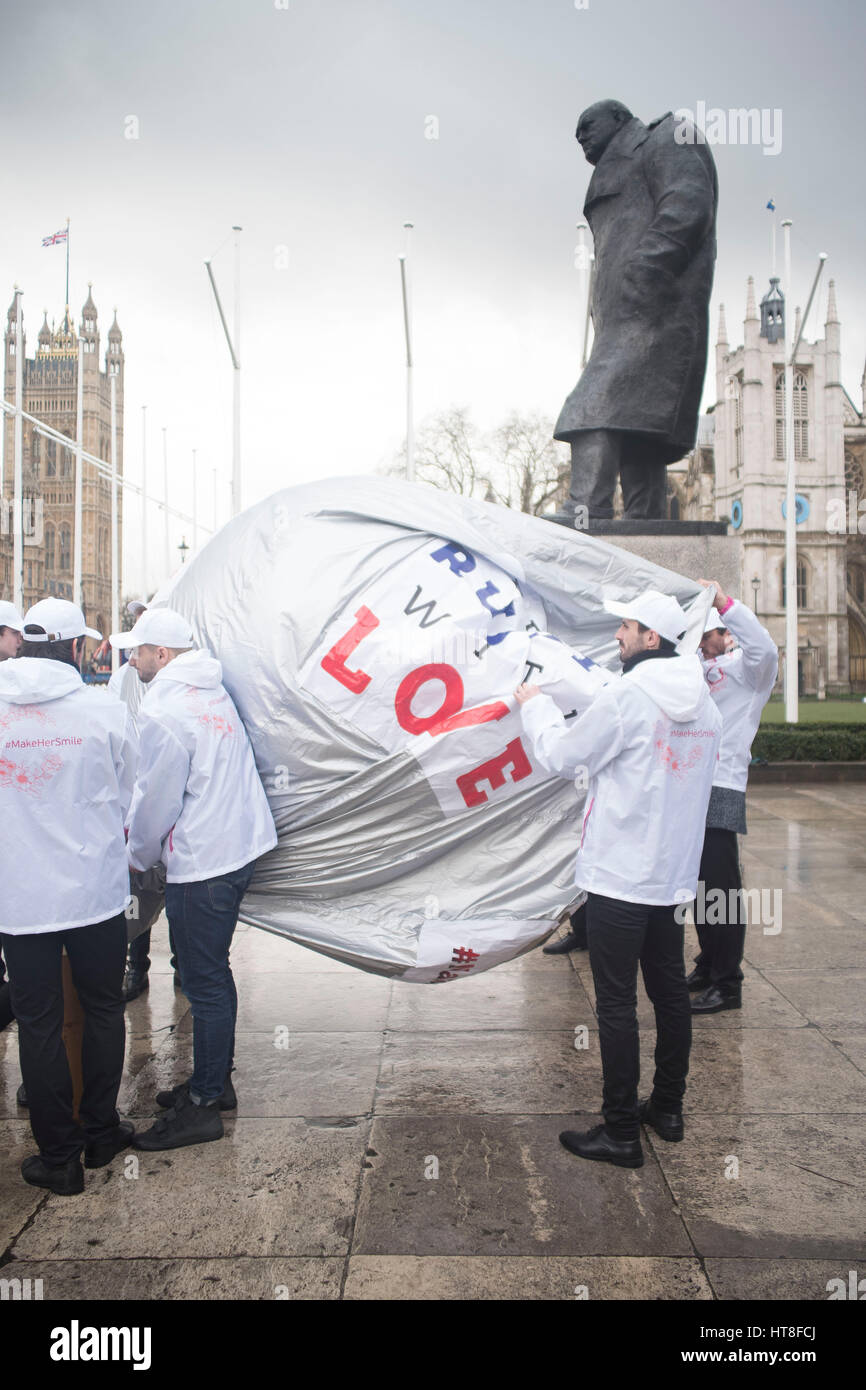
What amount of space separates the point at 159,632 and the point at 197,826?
700 millimetres

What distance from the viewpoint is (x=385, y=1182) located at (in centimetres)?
→ 319

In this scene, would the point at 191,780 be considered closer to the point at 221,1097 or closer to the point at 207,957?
the point at 207,957

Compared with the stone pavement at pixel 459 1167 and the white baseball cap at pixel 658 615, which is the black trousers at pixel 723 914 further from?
the white baseball cap at pixel 658 615

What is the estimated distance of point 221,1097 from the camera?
3656 mm

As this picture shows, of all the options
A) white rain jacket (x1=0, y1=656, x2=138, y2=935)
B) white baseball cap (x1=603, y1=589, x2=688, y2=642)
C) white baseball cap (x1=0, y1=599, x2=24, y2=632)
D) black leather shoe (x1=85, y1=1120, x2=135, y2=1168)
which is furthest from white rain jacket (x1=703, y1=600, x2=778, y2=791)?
white baseball cap (x1=0, y1=599, x2=24, y2=632)

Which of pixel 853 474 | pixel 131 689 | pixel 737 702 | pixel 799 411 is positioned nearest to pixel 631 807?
pixel 737 702

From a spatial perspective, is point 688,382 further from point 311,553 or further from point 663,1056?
point 663,1056

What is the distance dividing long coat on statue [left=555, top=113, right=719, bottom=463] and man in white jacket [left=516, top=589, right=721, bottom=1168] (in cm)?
315

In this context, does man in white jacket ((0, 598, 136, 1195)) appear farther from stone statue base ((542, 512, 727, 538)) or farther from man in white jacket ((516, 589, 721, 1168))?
stone statue base ((542, 512, 727, 538))

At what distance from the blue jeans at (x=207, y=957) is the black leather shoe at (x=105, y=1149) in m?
0.28

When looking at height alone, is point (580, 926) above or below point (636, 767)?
below

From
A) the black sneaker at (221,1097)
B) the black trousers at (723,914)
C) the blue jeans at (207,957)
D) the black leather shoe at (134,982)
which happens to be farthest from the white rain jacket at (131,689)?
the black trousers at (723,914)
